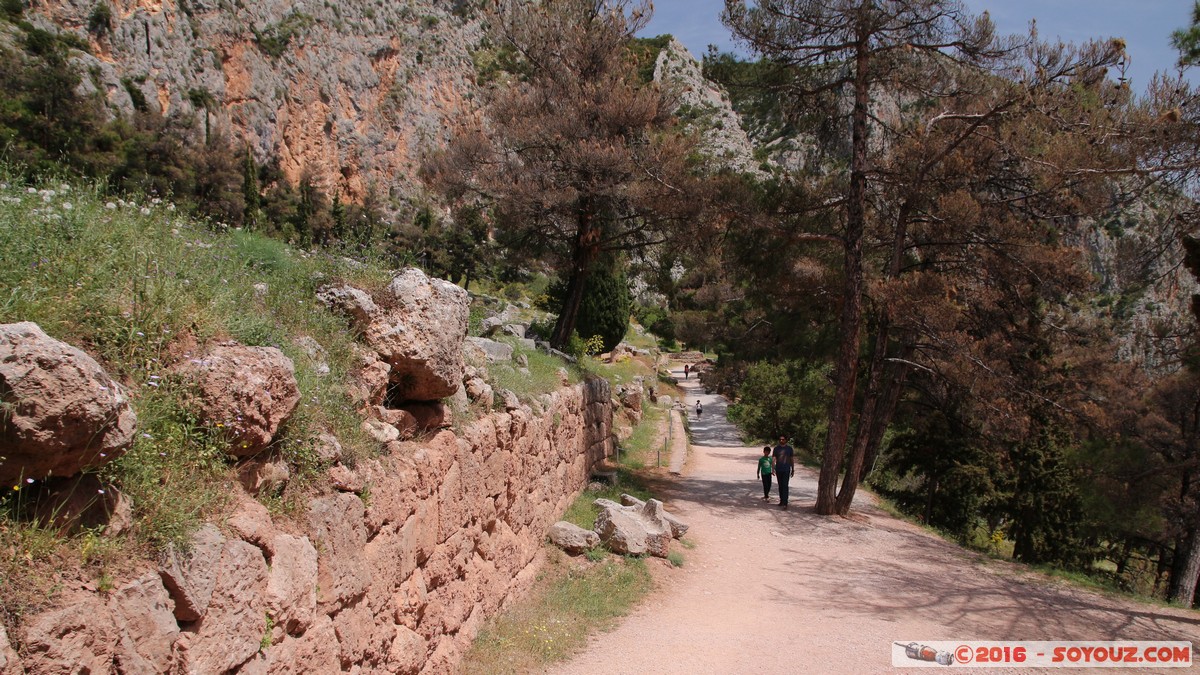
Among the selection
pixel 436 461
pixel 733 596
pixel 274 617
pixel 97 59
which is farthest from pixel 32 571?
pixel 97 59

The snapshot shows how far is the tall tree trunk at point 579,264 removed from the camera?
1532cm

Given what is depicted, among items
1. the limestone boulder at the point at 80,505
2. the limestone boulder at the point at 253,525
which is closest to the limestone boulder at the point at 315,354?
the limestone boulder at the point at 253,525

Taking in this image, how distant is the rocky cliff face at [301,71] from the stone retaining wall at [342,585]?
3121cm

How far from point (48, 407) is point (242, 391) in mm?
1045

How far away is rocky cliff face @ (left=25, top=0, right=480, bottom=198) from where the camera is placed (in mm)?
38000

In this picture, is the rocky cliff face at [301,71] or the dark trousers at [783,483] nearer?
the dark trousers at [783,483]

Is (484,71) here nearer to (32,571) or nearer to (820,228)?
(820,228)

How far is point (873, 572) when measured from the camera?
9.94 metres

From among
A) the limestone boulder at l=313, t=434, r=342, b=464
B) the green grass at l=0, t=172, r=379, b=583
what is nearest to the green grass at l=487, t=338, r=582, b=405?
the green grass at l=0, t=172, r=379, b=583

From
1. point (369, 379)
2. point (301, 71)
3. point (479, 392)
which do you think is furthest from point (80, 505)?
point (301, 71)

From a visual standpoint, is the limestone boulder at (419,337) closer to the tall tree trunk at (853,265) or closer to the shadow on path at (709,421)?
the tall tree trunk at (853,265)

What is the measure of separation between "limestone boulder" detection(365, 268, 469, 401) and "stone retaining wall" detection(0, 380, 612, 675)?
444 mm

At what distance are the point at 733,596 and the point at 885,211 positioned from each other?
9.57m

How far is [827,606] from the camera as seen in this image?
8.42m
